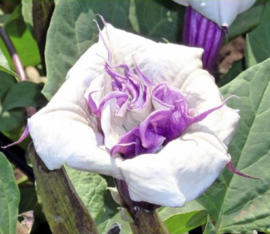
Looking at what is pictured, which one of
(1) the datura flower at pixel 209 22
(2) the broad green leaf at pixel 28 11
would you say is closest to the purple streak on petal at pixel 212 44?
(1) the datura flower at pixel 209 22

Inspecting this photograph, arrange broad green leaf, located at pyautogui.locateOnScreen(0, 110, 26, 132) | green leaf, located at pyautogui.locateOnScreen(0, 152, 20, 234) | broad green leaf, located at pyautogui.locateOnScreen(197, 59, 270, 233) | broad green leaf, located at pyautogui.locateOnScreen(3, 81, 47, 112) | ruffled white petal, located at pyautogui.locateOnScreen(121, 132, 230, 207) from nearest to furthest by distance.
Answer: ruffled white petal, located at pyautogui.locateOnScreen(121, 132, 230, 207) → green leaf, located at pyautogui.locateOnScreen(0, 152, 20, 234) → broad green leaf, located at pyautogui.locateOnScreen(197, 59, 270, 233) → broad green leaf, located at pyautogui.locateOnScreen(3, 81, 47, 112) → broad green leaf, located at pyautogui.locateOnScreen(0, 110, 26, 132)

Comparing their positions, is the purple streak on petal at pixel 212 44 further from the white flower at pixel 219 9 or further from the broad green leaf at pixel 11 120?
the broad green leaf at pixel 11 120

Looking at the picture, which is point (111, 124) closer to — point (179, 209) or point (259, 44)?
point (179, 209)

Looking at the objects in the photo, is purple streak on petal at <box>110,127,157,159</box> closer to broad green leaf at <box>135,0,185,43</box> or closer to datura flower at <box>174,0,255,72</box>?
datura flower at <box>174,0,255,72</box>

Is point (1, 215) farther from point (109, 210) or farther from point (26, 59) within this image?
point (26, 59)

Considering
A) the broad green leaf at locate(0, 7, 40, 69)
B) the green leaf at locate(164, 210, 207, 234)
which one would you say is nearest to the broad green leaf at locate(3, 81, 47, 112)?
the broad green leaf at locate(0, 7, 40, 69)
